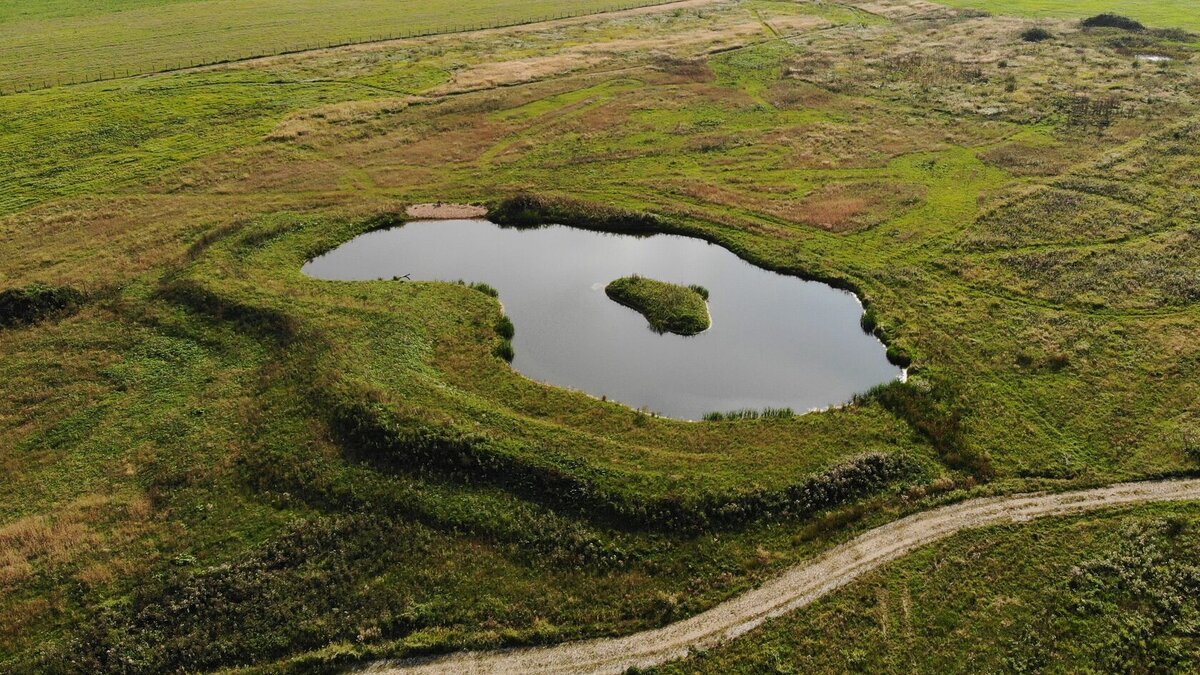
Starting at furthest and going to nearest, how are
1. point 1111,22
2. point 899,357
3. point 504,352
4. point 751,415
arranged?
point 1111,22 < point 504,352 < point 899,357 < point 751,415

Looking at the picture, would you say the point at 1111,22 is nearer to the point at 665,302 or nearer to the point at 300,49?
the point at 665,302

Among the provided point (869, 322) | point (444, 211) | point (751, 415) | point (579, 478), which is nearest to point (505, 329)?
point (579, 478)

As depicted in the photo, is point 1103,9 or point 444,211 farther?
point 1103,9

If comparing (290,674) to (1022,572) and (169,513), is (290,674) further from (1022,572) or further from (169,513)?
(1022,572)

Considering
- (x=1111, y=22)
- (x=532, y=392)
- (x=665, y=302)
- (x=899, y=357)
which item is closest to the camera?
(x=532, y=392)

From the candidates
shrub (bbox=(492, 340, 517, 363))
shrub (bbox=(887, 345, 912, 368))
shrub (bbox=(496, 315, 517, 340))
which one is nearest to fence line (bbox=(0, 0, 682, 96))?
shrub (bbox=(496, 315, 517, 340))
